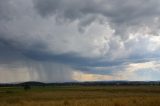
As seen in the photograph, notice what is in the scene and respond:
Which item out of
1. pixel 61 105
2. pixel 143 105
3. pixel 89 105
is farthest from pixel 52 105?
pixel 143 105

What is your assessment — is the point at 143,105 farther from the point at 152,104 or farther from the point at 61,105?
the point at 61,105

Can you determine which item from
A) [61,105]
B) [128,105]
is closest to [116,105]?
[128,105]

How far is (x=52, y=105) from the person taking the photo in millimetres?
31391

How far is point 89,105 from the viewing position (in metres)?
30.2

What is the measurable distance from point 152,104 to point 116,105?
11.7 ft

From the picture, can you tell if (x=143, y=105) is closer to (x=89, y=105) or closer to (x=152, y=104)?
(x=152, y=104)

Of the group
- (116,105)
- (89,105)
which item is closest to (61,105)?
(89,105)

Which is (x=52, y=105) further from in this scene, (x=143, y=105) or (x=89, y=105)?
(x=143, y=105)

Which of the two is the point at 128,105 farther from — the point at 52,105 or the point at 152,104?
the point at 52,105

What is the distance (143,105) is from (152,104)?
103 cm

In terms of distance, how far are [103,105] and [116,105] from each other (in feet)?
4.42

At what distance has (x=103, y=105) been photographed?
1163 inches

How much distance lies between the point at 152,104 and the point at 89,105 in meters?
6.17

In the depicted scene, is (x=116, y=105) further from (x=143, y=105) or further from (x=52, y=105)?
(x=52, y=105)
